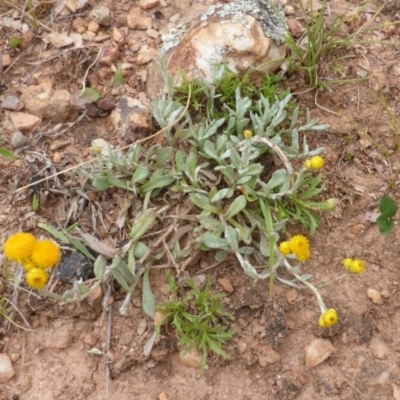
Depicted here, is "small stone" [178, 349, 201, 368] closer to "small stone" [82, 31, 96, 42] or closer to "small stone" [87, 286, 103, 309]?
"small stone" [87, 286, 103, 309]

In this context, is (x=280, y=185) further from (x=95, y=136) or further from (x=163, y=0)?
(x=163, y=0)

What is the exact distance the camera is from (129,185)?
9.02 ft

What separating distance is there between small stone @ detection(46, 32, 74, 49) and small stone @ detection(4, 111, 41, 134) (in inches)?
19.8

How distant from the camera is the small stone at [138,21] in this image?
335cm

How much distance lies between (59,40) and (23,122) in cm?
59

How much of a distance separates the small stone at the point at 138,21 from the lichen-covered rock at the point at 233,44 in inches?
12.3

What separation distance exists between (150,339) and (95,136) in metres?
1.14

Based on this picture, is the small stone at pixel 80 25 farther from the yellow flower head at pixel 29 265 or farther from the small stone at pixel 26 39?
the yellow flower head at pixel 29 265

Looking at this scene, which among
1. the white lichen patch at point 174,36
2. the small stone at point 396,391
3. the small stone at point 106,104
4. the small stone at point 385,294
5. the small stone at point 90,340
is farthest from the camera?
the white lichen patch at point 174,36

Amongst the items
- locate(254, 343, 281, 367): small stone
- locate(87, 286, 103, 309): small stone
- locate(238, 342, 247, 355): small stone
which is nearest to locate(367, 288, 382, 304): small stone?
locate(254, 343, 281, 367): small stone

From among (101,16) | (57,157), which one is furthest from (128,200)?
(101,16)

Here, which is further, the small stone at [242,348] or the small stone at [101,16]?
the small stone at [101,16]

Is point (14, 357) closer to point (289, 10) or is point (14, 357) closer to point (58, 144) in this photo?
point (58, 144)

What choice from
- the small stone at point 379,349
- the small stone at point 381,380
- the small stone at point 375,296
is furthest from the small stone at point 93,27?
the small stone at point 381,380
